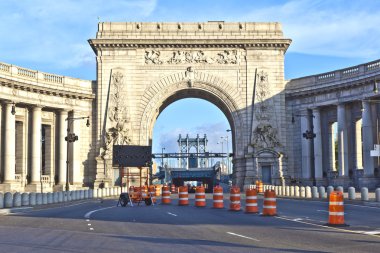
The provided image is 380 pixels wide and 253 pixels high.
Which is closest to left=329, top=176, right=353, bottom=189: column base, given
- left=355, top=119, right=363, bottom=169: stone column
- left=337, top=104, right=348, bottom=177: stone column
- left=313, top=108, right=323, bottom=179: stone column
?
left=337, top=104, right=348, bottom=177: stone column

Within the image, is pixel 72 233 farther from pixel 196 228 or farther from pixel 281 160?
pixel 281 160

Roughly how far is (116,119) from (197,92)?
34.7 feet

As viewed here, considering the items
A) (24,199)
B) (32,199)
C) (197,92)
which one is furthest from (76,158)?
Result: (24,199)

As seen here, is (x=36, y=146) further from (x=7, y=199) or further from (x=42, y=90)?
(x=7, y=199)

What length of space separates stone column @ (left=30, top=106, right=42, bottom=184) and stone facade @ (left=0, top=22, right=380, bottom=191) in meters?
2.40

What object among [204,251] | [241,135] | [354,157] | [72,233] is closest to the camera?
[204,251]

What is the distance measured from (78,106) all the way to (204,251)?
63.6 m

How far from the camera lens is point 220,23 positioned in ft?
258

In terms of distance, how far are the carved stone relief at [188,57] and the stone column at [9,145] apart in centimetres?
1831

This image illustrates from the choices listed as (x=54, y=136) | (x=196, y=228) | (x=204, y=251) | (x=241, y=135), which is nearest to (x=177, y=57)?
(x=241, y=135)

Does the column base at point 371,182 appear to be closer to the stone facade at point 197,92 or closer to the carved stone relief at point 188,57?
the stone facade at point 197,92

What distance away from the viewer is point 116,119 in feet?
250

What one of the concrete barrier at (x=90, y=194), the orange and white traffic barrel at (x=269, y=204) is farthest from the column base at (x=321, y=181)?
the orange and white traffic barrel at (x=269, y=204)

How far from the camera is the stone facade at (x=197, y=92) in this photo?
76000mm
